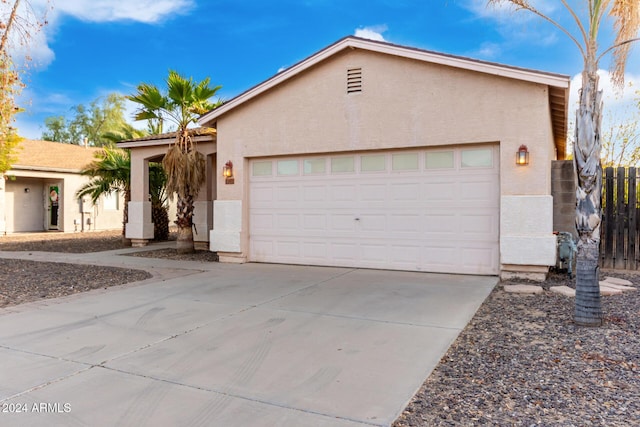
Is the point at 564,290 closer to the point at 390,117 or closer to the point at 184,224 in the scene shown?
the point at 390,117

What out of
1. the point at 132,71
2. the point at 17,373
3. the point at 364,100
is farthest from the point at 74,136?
the point at 17,373

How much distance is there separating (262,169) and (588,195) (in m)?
7.12

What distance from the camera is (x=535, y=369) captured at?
388 cm

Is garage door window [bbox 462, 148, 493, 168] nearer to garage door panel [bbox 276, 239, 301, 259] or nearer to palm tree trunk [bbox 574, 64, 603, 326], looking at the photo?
palm tree trunk [bbox 574, 64, 603, 326]

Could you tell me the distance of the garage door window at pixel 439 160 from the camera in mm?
8688

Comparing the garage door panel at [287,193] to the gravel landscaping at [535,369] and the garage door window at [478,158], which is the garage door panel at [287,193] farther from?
the gravel landscaping at [535,369]

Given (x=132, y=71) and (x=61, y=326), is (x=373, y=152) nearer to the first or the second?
(x=61, y=326)

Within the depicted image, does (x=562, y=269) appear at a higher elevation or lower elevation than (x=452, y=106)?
lower

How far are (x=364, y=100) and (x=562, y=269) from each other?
205 inches

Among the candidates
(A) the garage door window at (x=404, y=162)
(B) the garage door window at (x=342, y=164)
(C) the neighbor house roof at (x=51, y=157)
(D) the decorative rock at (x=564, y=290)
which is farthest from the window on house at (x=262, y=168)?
(C) the neighbor house roof at (x=51, y=157)

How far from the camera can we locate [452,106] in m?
8.45

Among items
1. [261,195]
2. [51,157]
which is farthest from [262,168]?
[51,157]

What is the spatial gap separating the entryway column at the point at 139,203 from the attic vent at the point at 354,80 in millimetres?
7894

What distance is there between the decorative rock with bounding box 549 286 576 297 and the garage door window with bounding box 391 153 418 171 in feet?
11.1
